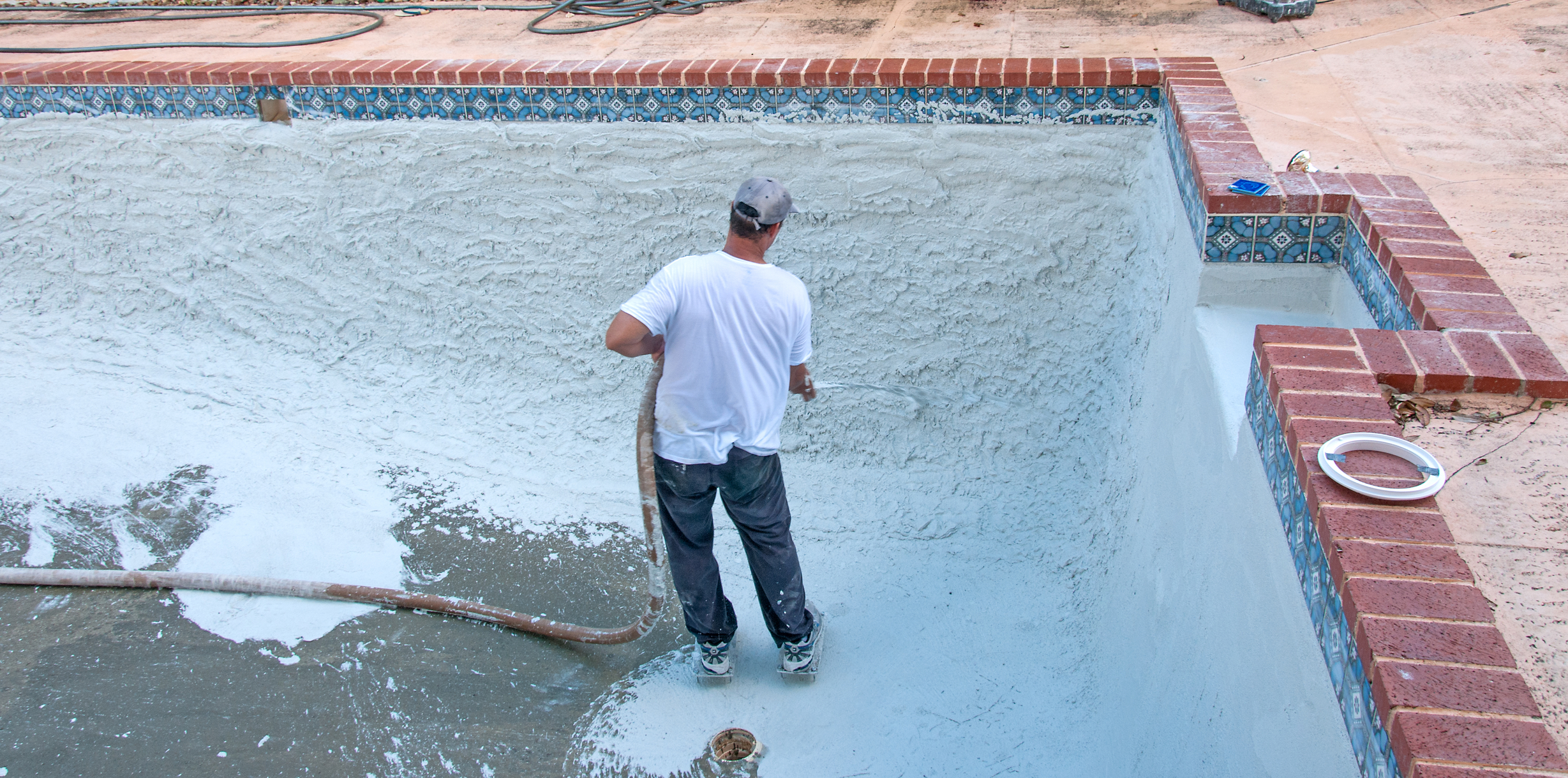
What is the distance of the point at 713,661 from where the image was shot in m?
3.01

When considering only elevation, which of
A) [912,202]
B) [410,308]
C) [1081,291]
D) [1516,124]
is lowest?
[410,308]

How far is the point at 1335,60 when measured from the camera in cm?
446

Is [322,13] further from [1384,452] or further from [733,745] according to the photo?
[1384,452]

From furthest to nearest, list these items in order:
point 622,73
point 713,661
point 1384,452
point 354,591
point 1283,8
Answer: point 1283,8, point 622,73, point 354,591, point 713,661, point 1384,452

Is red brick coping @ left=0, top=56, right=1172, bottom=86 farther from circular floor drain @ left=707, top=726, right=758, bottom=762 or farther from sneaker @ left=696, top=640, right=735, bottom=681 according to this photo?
circular floor drain @ left=707, top=726, right=758, bottom=762

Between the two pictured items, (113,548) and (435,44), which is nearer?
(113,548)

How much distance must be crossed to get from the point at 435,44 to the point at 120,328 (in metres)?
2.07

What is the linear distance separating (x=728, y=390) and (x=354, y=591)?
5.47ft

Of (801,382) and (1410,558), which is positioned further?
(801,382)

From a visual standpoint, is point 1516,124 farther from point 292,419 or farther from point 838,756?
point 292,419

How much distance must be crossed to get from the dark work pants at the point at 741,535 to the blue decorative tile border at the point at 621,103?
6.25ft

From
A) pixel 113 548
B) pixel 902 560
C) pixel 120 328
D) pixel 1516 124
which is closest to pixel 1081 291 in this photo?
pixel 902 560

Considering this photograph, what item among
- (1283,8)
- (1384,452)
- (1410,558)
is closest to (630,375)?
(1384,452)

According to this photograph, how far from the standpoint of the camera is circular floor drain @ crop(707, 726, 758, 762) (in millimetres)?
2799
